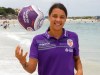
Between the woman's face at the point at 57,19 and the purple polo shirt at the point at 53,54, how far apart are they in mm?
99

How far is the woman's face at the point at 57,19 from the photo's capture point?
10.5 ft

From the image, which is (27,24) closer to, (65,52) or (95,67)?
(65,52)

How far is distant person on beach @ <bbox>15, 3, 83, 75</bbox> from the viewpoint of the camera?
10.4 feet

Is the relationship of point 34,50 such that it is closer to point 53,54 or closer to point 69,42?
point 53,54

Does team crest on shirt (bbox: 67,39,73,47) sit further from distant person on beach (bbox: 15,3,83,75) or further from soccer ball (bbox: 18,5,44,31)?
soccer ball (bbox: 18,5,44,31)

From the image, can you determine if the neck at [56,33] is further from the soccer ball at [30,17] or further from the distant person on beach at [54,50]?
the soccer ball at [30,17]

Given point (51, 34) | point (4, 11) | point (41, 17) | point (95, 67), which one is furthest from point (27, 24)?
point (4, 11)

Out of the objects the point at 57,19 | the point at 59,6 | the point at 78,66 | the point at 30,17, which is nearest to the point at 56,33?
the point at 57,19

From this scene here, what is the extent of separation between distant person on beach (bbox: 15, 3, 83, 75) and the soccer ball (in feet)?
1.67

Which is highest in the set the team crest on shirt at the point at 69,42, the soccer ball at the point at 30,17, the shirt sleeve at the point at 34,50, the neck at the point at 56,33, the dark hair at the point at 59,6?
the dark hair at the point at 59,6

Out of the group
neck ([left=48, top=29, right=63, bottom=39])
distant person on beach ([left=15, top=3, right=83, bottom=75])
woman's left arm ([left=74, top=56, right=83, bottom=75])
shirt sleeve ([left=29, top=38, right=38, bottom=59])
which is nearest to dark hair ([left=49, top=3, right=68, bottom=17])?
distant person on beach ([left=15, top=3, right=83, bottom=75])

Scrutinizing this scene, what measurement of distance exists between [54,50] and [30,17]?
694mm

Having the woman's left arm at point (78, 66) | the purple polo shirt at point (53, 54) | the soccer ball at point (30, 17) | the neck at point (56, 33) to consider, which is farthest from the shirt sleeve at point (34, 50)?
the soccer ball at point (30, 17)

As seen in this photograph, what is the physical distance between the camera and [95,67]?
41.5 feet
